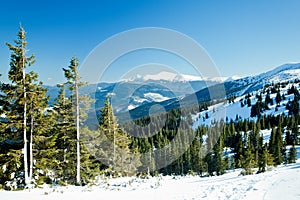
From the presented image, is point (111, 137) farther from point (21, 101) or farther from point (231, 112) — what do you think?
point (231, 112)

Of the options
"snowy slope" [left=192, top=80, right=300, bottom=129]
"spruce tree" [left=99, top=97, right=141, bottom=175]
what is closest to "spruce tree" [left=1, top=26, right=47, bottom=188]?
"spruce tree" [left=99, top=97, right=141, bottom=175]

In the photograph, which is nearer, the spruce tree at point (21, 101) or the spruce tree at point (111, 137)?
the spruce tree at point (21, 101)

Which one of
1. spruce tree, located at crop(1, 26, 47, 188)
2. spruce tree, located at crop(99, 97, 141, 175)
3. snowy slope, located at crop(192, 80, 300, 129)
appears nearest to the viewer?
spruce tree, located at crop(1, 26, 47, 188)

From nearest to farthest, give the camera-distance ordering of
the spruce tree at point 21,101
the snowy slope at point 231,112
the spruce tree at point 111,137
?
the spruce tree at point 21,101 → the spruce tree at point 111,137 → the snowy slope at point 231,112

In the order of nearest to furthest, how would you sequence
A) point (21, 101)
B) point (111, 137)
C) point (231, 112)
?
point (21, 101), point (111, 137), point (231, 112)

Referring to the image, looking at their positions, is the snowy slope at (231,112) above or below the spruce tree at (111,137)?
above

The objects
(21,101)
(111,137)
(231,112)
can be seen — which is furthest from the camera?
(231,112)

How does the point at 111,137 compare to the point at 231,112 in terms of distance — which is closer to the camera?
the point at 111,137

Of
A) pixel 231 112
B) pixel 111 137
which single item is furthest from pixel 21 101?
pixel 231 112

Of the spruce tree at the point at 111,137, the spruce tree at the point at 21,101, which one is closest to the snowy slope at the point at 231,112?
the spruce tree at the point at 111,137

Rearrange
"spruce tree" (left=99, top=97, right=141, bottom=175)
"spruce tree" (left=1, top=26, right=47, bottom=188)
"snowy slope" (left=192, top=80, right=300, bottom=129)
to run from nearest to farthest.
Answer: "spruce tree" (left=1, top=26, right=47, bottom=188) → "spruce tree" (left=99, top=97, right=141, bottom=175) → "snowy slope" (left=192, top=80, right=300, bottom=129)

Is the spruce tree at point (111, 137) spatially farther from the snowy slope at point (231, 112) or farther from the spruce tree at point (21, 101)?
the snowy slope at point (231, 112)

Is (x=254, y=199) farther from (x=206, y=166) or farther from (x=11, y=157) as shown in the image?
(x=206, y=166)

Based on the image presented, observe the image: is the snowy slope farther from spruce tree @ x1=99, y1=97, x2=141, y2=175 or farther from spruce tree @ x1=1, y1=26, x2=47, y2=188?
spruce tree @ x1=1, y1=26, x2=47, y2=188
